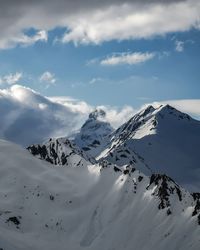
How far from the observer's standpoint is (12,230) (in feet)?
471

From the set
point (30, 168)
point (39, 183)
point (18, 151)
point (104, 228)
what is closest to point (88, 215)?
point (104, 228)

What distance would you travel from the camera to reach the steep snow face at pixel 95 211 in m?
140

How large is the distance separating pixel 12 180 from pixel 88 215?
26.3m

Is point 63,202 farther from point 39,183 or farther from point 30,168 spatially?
point 30,168

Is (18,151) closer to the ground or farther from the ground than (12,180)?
farther from the ground

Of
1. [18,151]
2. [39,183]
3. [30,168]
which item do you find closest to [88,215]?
[39,183]

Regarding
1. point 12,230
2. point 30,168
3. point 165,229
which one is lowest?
point 12,230

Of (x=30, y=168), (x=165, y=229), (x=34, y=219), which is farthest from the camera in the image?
(x=30, y=168)

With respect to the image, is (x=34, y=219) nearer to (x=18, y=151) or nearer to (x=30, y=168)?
(x=30, y=168)

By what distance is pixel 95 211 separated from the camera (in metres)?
158

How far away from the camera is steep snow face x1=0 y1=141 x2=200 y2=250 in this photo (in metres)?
140

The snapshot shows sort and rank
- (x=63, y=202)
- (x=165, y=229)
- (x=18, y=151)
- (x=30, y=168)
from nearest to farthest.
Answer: (x=165, y=229)
(x=63, y=202)
(x=30, y=168)
(x=18, y=151)

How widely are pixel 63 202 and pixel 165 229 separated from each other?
3370 centimetres

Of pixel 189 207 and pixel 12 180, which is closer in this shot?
pixel 189 207
